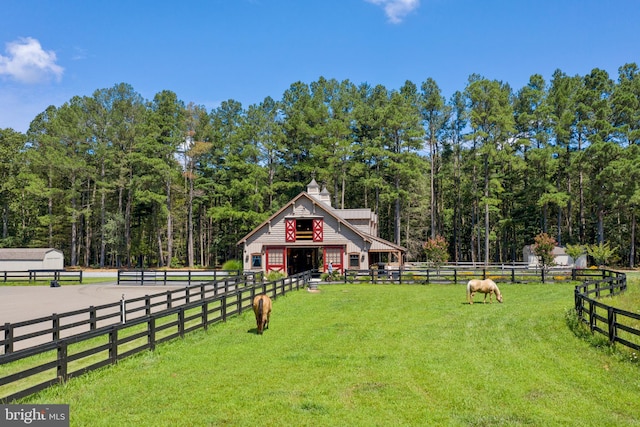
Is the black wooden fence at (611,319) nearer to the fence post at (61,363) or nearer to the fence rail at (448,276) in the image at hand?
the fence rail at (448,276)

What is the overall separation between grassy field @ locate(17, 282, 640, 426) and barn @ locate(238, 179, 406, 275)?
2029cm

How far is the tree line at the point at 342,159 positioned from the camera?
45.3 m

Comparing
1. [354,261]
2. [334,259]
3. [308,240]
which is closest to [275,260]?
[308,240]

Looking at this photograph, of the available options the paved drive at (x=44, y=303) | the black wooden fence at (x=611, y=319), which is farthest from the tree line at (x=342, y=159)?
the black wooden fence at (x=611, y=319)

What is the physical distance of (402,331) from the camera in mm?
12406

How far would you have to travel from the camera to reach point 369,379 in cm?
805

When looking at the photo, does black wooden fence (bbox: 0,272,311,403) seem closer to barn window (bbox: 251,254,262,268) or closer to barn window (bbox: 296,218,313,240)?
barn window (bbox: 296,218,313,240)

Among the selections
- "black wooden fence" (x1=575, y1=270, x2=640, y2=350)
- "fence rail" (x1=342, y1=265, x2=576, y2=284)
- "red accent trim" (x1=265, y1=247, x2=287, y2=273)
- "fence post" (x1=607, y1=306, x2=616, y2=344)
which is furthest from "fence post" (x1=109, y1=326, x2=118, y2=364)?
"red accent trim" (x1=265, y1=247, x2=287, y2=273)

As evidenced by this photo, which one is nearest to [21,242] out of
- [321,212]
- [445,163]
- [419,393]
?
[321,212]

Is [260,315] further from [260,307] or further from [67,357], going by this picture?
[67,357]

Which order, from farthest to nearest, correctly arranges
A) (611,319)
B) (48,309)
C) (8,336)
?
1. (48,309)
2. (611,319)
3. (8,336)

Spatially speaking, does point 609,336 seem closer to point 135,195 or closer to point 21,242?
point 135,195

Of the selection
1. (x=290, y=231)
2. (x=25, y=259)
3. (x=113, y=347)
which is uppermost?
(x=290, y=231)

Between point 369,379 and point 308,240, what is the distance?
88.0ft
